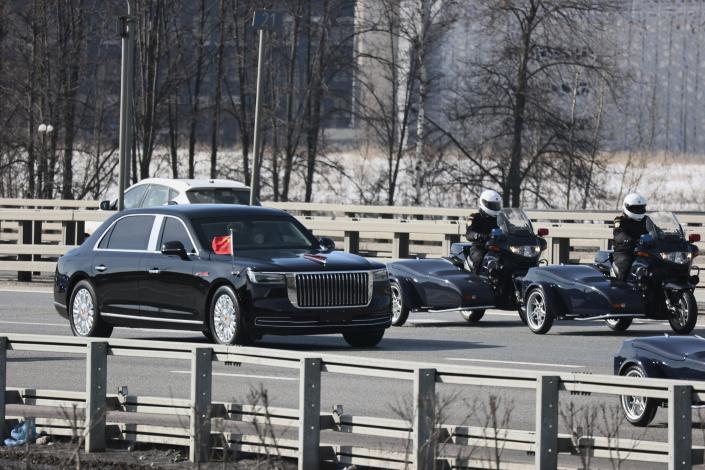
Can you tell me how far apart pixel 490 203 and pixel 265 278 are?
16.8 feet

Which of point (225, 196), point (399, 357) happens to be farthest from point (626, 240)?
point (225, 196)

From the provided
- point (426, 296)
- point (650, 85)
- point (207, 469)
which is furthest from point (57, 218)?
point (650, 85)

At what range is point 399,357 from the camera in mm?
17312

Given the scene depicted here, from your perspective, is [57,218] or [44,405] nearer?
[44,405]

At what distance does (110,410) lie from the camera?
11727mm

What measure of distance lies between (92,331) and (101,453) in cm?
805

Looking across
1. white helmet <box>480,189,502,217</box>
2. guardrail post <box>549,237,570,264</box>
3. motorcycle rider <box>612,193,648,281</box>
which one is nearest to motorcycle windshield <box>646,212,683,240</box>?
motorcycle rider <box>612,193,648,281</box>

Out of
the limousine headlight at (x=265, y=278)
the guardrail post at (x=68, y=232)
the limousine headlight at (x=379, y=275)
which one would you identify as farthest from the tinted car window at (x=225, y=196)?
the limousine headlight at (x=265, y=278)

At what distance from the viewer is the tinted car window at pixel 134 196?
32.2 meters

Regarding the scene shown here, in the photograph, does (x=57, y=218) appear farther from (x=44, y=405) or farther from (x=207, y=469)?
(x=207, y=469)

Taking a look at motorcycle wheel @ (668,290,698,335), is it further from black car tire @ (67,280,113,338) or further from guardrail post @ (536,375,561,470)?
guardrail post @ (536,375,561,470)

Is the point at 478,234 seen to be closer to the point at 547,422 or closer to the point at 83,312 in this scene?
the point at 83,312

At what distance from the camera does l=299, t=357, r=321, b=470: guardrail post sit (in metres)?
10.4

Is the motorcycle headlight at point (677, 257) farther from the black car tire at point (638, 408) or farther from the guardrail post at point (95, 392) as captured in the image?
the guardrail post at point (95, 392)
